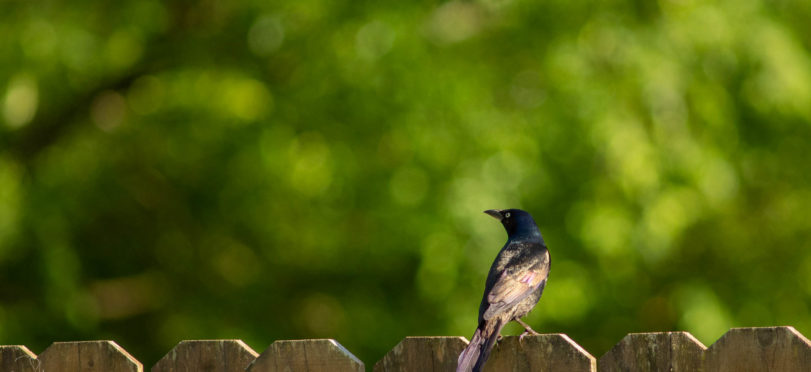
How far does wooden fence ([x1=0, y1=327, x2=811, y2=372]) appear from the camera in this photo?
2465 millimetres

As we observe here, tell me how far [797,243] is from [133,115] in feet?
15.9

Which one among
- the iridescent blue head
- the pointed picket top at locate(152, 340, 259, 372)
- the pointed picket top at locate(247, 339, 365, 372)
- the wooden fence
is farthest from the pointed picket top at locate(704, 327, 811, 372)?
the iridescent blue head

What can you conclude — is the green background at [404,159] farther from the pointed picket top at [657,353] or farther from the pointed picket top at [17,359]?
the pointed picket top at [657,353]

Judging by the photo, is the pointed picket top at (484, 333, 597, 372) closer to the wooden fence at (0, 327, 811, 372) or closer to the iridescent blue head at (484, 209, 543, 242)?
the wooden fence at (0, 327, 811, 372)

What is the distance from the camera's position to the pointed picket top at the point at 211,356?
2953 millimetres

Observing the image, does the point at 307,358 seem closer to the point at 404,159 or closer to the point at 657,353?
the point at 657,353

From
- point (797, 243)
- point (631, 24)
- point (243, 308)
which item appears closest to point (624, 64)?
point (631, 24)

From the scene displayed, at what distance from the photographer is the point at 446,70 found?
6188 millimetres

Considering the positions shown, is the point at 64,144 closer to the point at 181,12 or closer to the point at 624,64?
the point at 181,12

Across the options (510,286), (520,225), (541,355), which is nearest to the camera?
(541,355)

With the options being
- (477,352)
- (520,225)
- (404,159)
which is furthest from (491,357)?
(404,159)

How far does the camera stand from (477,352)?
2697mm

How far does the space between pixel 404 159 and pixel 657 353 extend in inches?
148

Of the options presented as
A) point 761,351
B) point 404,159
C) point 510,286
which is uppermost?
point 404,159
